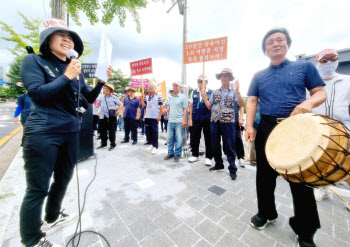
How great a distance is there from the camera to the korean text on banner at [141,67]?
5379mm

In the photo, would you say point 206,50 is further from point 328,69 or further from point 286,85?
point 286,85

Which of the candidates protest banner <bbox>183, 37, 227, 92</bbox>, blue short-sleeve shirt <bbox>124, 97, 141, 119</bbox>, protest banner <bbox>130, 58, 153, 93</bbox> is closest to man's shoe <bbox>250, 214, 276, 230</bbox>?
protest banner <bbox>183, 37, 227, 92</bbox>

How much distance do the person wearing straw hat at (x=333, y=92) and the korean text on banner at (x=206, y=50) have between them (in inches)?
79.4

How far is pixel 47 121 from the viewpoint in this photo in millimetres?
1257

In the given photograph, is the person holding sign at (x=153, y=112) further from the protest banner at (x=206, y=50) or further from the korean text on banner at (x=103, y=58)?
the korean text on banner at (x=103, y=58)

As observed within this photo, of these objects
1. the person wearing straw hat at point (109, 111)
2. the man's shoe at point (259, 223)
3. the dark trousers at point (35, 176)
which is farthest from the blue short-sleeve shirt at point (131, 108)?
the man's shoe at point (259, 223)

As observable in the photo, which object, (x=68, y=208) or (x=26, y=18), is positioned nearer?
(x=68, y=208)

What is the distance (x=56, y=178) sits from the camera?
59.2 inches

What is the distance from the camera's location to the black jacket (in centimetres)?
116

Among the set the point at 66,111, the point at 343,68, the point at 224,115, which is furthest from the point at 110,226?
the point at 343,68

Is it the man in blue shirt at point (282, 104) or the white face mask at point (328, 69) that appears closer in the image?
the man in blue shirt at point (282, 104)

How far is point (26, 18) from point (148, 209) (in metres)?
16.4

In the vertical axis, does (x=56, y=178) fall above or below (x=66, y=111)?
below

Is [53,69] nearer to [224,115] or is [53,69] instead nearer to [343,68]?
[224,115]
